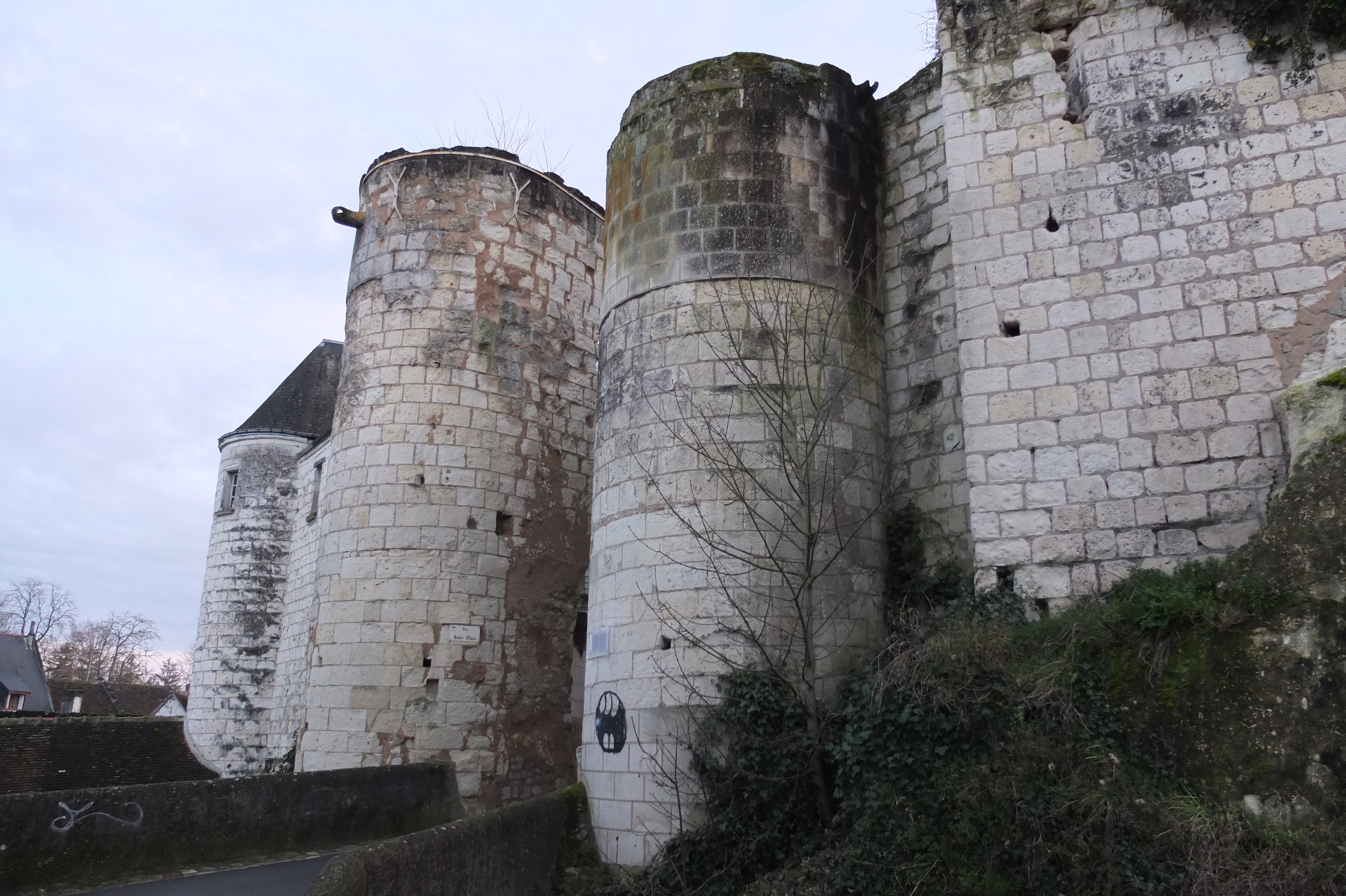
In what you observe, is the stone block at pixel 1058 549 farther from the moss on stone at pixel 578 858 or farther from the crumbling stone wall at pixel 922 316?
the moss on stone at pixel 578 858

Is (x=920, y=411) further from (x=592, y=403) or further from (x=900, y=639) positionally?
(x=592, y=403)

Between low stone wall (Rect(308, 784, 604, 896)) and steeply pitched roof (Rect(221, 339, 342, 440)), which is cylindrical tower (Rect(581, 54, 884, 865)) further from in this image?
steeply pitched roof (Rect(221, 339, 342, 440))

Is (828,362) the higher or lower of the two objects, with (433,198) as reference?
lower

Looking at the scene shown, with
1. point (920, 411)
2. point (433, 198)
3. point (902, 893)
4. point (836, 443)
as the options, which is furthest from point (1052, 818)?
point (433, 198)

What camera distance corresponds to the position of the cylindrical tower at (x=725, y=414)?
7.57m

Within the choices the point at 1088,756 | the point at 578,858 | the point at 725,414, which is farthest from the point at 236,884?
the point at 1088,756

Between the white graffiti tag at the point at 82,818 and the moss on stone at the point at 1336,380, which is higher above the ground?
the moss on stone at the point at 1336,380

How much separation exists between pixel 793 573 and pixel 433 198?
6943 mm

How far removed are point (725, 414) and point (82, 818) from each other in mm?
5597

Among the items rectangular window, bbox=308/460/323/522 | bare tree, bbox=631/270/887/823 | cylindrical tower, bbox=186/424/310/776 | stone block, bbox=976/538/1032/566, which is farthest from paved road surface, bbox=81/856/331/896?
cylindrical tower, bbox=186/424/310/776

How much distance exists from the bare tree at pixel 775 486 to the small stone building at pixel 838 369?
5 centimetres

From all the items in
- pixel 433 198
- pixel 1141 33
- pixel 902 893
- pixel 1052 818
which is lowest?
pixel 902 893

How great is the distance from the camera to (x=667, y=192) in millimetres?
8789

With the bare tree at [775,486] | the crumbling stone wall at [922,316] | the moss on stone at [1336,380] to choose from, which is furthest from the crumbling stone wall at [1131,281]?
the bare tree at [775,486]
